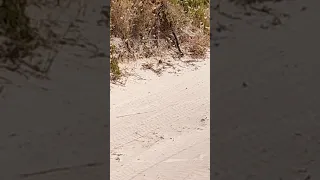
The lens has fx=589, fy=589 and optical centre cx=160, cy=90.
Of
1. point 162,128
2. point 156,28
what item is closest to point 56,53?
point 162,128

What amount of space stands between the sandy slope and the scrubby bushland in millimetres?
389

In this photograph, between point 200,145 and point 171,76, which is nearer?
point 200,145

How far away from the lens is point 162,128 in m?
3.44

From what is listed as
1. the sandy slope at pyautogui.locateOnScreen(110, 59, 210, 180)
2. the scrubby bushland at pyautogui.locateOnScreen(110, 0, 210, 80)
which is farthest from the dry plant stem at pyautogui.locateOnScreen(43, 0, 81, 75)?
the scrubby bushland at pyautogui.locateOnScreen(110, 0, 210, 80)

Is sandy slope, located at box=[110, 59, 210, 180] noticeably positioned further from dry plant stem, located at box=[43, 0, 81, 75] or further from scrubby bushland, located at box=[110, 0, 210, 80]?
dry plant stem, located at box=[43, 0, 81, 75]

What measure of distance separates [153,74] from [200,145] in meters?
1.32

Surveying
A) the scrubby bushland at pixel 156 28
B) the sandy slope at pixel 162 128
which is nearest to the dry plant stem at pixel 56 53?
the sandy slope at pixel 162 128

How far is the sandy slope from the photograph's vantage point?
9.32 ft

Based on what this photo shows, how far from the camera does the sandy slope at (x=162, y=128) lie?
9.32 ft

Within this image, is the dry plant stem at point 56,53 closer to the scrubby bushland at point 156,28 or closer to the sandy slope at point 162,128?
the sandy slope at point 162,128
